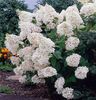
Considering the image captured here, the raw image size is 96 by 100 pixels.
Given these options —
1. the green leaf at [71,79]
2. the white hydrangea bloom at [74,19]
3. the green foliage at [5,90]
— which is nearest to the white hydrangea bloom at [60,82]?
the green leaf at [71,79]

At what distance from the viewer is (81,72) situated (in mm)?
6121

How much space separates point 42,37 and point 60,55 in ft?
1.15

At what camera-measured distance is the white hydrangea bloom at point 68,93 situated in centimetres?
625

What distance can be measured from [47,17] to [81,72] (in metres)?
1.06

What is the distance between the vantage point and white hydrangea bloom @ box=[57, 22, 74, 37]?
6.41m

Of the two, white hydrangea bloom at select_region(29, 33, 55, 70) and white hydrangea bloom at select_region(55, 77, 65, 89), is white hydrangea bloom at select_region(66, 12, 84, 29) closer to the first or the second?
white hydrangea bloom at select_region(29, 33, 55, 70)

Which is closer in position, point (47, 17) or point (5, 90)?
point (47, 17)

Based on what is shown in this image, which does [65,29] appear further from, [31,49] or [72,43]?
[31,49]

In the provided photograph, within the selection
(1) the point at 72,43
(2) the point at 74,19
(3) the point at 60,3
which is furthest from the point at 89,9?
(3) the point at 60,3

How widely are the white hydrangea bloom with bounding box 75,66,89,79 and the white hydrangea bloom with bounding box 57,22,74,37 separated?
54 cm

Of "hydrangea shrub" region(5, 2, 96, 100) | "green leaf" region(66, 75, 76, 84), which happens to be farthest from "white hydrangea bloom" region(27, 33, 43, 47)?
"green leaf" region(66, 75, 76, 84)

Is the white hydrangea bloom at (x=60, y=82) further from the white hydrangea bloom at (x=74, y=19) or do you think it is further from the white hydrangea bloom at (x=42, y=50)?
the white hydrangea bloom at (x=74, y=19)

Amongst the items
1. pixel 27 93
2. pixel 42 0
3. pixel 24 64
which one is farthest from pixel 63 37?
pixel 42 0

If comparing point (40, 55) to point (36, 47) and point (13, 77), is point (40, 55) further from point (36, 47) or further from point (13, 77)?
point (13, 77)
